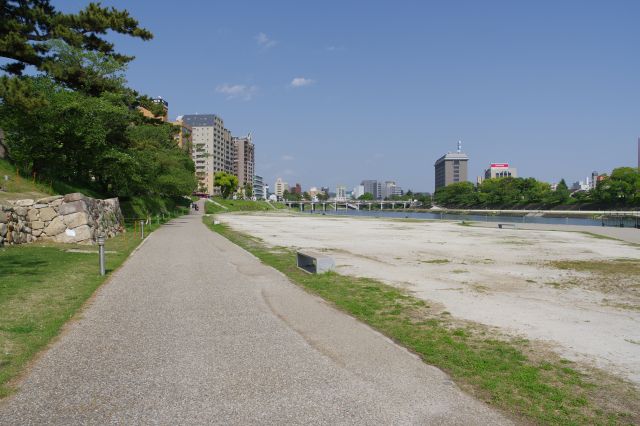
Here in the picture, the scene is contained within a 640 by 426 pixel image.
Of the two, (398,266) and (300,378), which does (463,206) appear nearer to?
(398,266)

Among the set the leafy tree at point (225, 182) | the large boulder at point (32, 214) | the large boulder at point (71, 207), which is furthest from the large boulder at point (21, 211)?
the leafy tree at point (225, 182)

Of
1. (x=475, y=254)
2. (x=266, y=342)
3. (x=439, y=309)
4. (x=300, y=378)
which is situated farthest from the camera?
(x=475, y=254)

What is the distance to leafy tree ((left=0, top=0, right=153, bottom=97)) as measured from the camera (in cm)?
2272

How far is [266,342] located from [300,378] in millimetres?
1436

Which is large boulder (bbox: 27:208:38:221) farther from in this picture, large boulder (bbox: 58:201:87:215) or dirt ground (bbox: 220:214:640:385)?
dirt ground (bbox: 220:214:640:385)

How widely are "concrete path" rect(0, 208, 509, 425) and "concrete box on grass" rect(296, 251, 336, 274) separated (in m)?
3.85

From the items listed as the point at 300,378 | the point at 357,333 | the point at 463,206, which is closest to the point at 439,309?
the point at 357,333

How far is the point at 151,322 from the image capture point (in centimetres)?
744

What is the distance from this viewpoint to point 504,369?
5.43m

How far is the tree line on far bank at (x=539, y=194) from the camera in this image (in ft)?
345

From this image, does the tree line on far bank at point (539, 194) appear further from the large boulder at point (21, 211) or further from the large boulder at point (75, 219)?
the large boulder at point (21, 211)

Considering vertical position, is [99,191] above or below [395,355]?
above

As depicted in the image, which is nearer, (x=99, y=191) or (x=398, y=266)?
(x=398, y=266)

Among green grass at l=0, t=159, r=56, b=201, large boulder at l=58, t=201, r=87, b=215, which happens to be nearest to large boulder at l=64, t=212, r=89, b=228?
large boulder at l=58, t=201, r=87, b=215
